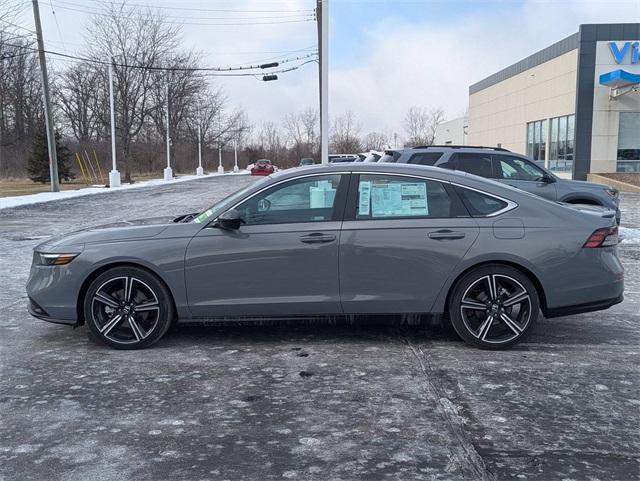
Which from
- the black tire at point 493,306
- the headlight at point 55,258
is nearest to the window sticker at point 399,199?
the black tire at point 493,306

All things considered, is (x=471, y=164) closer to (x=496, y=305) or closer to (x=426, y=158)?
(x=426, y=158)

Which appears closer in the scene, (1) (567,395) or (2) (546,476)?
(2) (546,476)

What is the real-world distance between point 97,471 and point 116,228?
2.63m

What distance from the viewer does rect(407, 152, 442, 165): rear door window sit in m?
11.5

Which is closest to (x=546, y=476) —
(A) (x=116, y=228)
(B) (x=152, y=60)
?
(A) (x=116, y=228)

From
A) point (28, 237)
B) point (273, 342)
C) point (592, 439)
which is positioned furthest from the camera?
point (28, 237)

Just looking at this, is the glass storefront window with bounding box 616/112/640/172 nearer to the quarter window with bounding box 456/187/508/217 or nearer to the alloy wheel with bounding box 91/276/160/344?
the quarter window with bounding box 456/187/508/217

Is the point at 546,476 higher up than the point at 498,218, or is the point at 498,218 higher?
the point at 498,218

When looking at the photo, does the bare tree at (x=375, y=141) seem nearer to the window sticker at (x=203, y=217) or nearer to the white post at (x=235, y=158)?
the white post at (x=235, y=158)

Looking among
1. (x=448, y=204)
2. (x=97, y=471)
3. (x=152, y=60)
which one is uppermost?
(x=152, y=60)

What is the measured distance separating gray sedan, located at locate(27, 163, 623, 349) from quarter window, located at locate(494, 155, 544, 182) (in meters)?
6.38

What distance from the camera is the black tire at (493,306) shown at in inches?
204

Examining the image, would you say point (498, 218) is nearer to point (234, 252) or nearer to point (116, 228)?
point (234, 252)

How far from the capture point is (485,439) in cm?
363
